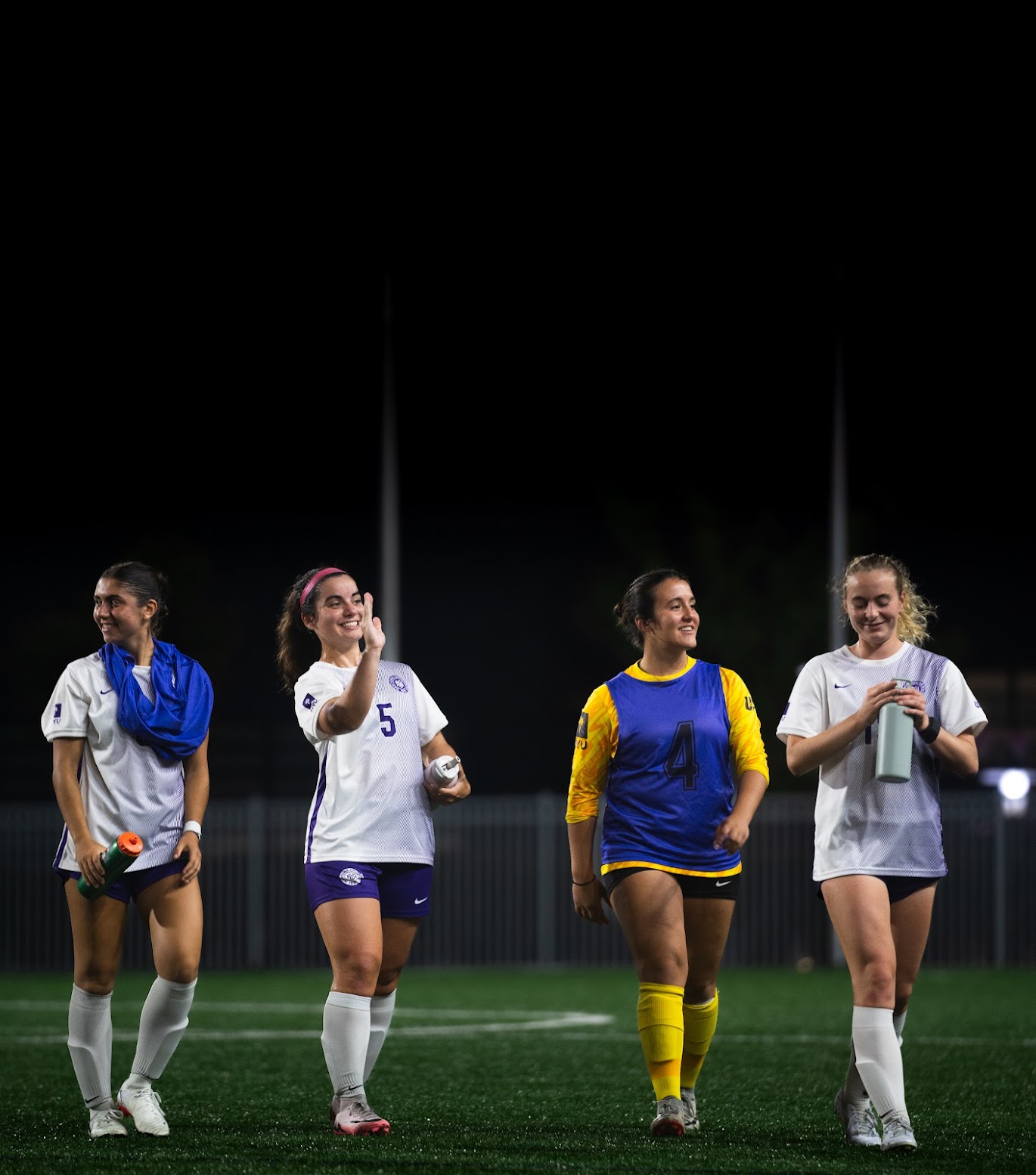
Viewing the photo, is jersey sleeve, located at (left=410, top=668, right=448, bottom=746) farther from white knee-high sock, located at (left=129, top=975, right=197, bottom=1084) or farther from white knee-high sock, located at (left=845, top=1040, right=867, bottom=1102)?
white knee-high sock, located at (left=845, top=1040, right=867, bottom=1102)

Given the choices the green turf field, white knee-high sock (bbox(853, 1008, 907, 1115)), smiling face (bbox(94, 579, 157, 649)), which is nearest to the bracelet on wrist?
white knee-high sock (bbox(853, 1008, 907, 1115))

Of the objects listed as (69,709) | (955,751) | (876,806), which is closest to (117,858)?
(69,709)

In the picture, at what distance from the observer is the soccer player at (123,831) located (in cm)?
629

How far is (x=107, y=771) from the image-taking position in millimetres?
6367

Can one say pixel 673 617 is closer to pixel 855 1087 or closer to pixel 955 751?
pixel 955 751

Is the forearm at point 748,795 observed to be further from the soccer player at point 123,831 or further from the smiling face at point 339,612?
the soccer player at point 123,831

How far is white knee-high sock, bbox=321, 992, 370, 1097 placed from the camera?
6.15 m

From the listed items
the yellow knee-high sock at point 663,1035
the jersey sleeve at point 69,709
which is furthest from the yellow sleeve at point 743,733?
the jersey sleeve at point 69,709

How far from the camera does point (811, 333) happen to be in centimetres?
2689

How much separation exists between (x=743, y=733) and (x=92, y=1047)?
8.45 feet

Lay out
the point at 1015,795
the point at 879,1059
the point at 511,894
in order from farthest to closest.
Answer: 1. the point at 511,894
2. the point at 1015,795
3. the point at 879,1059

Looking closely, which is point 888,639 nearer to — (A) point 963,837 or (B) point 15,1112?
(B) point 15,1112

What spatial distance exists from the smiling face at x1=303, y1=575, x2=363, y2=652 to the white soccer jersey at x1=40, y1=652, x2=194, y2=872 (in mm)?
675

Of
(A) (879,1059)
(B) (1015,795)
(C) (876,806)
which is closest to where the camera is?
(A) (879,1059)
